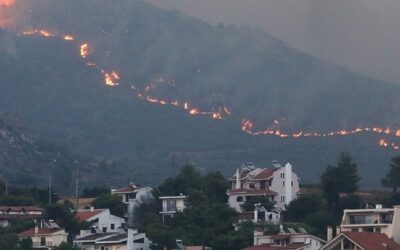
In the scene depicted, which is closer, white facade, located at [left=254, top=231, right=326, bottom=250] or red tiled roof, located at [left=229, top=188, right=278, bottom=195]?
white facade, located at [left=254, top=231, right=326, bottom=250]

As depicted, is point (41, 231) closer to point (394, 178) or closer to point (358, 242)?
point (394, 178)

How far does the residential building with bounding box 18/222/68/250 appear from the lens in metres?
117

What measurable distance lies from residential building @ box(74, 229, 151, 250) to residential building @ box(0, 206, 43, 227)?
664 centimetres

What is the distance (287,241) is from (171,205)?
20.5 meters

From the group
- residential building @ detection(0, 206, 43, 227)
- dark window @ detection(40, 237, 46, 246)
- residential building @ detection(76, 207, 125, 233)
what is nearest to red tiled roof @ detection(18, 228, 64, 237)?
dark window @ detection(40, 237, 46, 246)

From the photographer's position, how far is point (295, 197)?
431 feet

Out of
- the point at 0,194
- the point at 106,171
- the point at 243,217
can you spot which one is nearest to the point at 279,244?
the point at 243,217

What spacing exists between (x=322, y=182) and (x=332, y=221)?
10.8 metres

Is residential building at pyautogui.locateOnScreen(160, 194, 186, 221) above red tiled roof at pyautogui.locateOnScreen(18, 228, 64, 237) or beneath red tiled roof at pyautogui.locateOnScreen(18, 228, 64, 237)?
above

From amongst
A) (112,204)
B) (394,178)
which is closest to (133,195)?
(112,204)

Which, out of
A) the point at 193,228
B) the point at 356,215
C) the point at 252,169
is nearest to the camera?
the point at 356,215

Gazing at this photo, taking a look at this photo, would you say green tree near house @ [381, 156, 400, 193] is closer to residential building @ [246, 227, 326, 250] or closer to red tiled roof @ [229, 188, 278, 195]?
red tiled roof @ [229, 188, 278, 195]

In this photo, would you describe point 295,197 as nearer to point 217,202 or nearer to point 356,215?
point 217,202

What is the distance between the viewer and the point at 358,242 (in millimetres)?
97750
